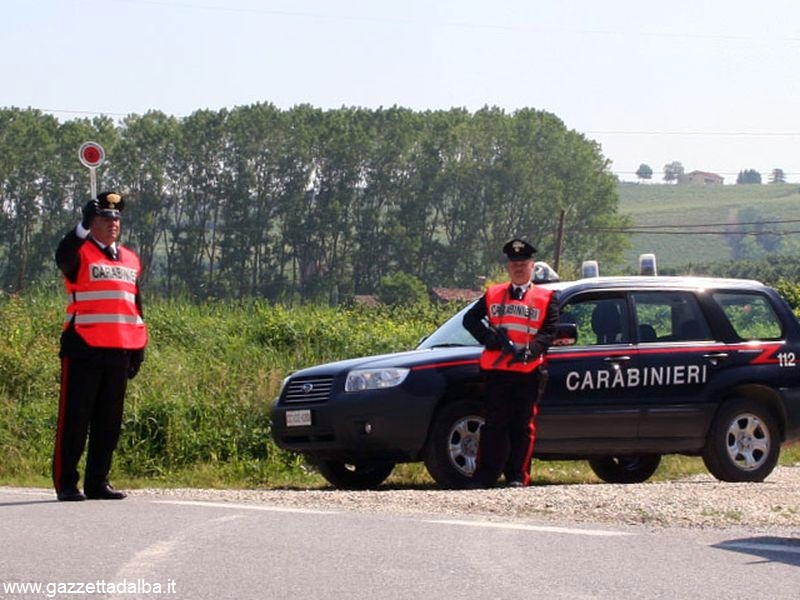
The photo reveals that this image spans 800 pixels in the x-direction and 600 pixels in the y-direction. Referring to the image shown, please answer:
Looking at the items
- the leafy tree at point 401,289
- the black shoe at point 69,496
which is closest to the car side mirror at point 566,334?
the black shoe at point 69,496

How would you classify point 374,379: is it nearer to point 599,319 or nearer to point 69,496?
point 599,319

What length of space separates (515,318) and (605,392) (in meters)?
1.45

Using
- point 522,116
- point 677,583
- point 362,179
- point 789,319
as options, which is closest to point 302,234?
point 362,179

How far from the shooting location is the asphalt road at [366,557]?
20.9 ft

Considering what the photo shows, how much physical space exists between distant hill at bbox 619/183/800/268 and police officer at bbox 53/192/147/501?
480 feet

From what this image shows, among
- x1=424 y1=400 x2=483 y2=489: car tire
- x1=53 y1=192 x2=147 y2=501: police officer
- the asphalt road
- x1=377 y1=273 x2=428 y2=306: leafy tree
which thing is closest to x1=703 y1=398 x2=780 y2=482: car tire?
x1=424 y1=400 x2=483 y2=489: car tire

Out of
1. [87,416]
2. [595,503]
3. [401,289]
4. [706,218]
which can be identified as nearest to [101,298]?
[87,416]

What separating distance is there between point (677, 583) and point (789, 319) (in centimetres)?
711

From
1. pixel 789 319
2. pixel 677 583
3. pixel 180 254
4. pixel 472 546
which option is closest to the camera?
pixel 677 583

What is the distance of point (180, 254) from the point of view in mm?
104125

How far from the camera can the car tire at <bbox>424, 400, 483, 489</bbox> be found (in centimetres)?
1174

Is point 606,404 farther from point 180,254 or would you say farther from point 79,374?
point 180,254

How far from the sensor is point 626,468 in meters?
14.0

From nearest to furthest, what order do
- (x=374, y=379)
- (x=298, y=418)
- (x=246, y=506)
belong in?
(x=246, y=506), (x=374, y=379), (x=298, y=418)
